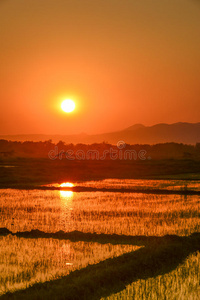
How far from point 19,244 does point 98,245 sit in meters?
1.49

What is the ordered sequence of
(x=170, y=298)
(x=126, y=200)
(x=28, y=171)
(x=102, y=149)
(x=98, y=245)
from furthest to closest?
(x=102, y=149) → (x=28, y=171) → (x=126, y=200) → (x=98, y=245) → (x=170, y=298)

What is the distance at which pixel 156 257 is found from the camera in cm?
714

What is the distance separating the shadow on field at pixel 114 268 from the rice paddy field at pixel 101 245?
0.02 m

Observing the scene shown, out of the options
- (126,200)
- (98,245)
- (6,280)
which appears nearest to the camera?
(6,280)

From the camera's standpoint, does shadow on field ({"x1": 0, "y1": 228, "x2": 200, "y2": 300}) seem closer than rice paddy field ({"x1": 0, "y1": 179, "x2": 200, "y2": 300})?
Yes

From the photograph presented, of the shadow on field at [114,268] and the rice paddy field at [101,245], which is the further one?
the rice paddy field at [101,245]

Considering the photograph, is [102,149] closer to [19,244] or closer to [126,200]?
[126,200]

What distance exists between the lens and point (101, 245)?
8320 millimetres

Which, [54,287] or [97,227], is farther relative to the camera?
[97,227]

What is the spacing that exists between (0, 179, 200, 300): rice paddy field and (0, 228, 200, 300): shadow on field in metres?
0.02

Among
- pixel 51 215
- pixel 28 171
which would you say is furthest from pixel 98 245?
pixel 28 171

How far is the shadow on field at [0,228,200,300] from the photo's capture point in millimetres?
5186

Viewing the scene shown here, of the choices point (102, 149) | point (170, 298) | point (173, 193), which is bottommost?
point (170, 298)

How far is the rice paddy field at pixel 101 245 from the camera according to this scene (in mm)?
5583
